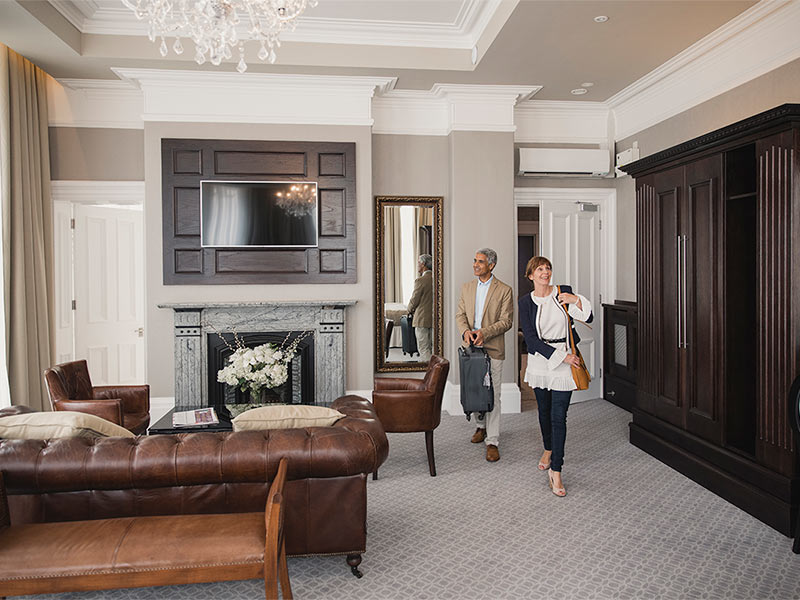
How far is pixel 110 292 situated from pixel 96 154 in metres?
1.38

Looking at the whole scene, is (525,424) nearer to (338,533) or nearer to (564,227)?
(564,227)

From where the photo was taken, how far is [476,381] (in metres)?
4.21

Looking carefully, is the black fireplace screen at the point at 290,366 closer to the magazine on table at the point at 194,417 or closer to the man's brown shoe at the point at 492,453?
the magazine on table at the point at 194,417

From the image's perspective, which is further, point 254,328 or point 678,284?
point 254,328

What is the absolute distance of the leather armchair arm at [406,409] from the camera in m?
3.94

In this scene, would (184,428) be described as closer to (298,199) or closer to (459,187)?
(298,199)

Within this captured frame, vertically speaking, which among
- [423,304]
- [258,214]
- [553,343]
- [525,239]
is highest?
[525,239]

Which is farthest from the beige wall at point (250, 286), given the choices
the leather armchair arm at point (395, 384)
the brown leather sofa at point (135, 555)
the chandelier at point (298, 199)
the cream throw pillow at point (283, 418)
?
the brown leather sofa at point (135, 555)

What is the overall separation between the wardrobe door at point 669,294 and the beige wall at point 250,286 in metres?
2.56

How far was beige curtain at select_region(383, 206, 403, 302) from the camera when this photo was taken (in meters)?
5.90

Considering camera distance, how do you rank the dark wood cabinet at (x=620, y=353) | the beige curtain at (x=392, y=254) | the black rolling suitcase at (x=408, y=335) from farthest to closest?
the black rolling suitcase at (x=408, y=335) < the beige curtain at (x=392, y=254) < the dark wood cabinet at (x=620, y=353)

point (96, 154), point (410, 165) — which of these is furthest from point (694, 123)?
point (96, 154)

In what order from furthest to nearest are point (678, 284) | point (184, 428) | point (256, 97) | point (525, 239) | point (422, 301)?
point (525, 239) → point (422, 301) → point (256, 97) → point (678, 284) → point (184, 428)

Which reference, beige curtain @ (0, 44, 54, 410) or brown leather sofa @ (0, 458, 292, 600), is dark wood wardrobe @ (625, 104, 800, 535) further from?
beige curtain @ (0, 44, 54, 410)
